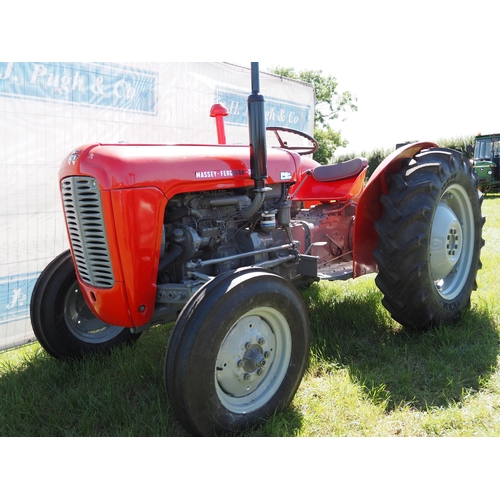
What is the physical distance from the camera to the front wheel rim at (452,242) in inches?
126

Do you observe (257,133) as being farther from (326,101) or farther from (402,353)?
(326,101)

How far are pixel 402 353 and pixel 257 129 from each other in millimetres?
1791

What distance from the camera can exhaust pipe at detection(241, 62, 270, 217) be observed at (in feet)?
8.12

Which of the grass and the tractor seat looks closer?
the grass

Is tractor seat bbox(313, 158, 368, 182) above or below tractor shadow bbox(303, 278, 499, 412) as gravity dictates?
above

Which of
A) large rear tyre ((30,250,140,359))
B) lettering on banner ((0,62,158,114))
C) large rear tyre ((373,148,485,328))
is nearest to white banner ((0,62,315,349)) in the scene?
lettering on banner ((0,62,158,114))

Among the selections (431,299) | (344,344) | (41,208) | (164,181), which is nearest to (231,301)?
(164,181)

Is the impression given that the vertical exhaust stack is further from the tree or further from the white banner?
the tree

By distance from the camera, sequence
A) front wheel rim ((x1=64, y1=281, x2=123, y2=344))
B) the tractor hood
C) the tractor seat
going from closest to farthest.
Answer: the tractor hood < front wheel rim ((x1=64, y1=281, x2=123, y2=344)) < the tractor seat

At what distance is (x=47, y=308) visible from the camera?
9.89ft

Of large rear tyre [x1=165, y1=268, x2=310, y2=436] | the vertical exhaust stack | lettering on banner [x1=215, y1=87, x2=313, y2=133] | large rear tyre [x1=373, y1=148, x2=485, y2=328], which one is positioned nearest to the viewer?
large rear tyre [x1=165, y1=268, x2=310, y2=436]

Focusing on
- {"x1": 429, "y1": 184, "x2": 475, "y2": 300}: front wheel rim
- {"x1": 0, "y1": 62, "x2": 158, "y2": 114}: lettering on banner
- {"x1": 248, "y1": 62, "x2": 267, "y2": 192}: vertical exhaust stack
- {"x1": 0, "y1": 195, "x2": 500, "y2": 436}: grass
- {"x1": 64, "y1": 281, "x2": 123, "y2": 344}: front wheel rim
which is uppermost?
{"x1": 0, "y1": 62, "x2": 158, "y2": 114}: lettering on banner

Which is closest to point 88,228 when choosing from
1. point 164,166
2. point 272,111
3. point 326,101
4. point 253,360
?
point 164,166

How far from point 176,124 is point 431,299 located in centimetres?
347
